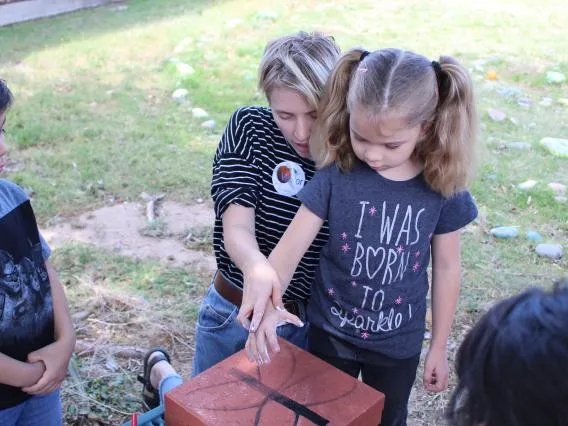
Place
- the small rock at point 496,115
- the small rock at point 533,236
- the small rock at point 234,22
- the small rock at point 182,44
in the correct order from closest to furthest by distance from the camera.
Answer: the small rock at point 533,236 → the small rock at point 496,115 → the small rock at point 182,44 → the small rock at point 234,22

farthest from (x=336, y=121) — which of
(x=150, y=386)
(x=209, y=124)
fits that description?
(x=209, y=124)

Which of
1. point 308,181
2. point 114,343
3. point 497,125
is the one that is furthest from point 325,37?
point 497,125

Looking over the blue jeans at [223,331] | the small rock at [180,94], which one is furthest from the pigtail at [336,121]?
the small rock at [180,94]

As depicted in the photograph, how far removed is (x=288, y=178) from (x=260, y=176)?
72 mm

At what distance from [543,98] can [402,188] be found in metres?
5.14

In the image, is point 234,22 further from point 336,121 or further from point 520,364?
point 520,364

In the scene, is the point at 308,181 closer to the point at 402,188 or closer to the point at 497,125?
the point at 402,188

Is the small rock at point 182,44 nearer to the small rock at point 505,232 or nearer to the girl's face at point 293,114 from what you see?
the small rock at point 505,232

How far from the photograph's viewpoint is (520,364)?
937 mm

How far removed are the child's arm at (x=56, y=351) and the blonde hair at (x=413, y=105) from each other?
2.65 ft

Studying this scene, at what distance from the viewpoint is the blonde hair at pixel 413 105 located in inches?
61.9

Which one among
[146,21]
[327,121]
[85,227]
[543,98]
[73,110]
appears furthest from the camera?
[146,21]

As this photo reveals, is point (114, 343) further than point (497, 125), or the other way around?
point (497, 125)

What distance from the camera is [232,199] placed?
1754 millimetres
